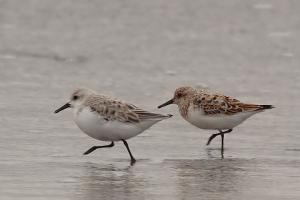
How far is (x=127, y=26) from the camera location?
1680 cm

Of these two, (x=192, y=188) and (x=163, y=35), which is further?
(x=163, y=35)

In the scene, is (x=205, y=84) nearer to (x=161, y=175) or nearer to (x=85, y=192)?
(x=161, y=175)

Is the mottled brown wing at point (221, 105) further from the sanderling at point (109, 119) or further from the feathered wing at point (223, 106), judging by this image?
the sanderling at point (109, 119)

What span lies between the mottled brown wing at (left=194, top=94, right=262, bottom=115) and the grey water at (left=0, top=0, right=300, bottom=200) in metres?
0.36

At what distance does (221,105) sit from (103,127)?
1493 mm

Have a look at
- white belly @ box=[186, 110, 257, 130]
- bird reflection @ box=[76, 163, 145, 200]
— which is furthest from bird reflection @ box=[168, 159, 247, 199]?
white belly @ box=[186, 110, 257, 130]

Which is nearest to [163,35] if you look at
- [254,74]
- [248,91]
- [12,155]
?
[254,74]

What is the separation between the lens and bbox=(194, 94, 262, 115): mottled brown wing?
958cm

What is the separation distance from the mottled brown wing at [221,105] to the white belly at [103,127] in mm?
1010

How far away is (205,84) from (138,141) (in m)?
3.42

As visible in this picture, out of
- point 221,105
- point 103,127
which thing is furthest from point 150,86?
point 103,127

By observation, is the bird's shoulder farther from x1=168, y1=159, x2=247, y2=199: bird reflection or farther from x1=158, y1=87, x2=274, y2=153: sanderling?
x1=168, y1=159, x2=247, y2=199: bird reflection

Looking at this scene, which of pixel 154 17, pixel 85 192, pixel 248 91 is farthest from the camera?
pixel 154 17

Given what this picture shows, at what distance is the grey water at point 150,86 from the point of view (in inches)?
303
